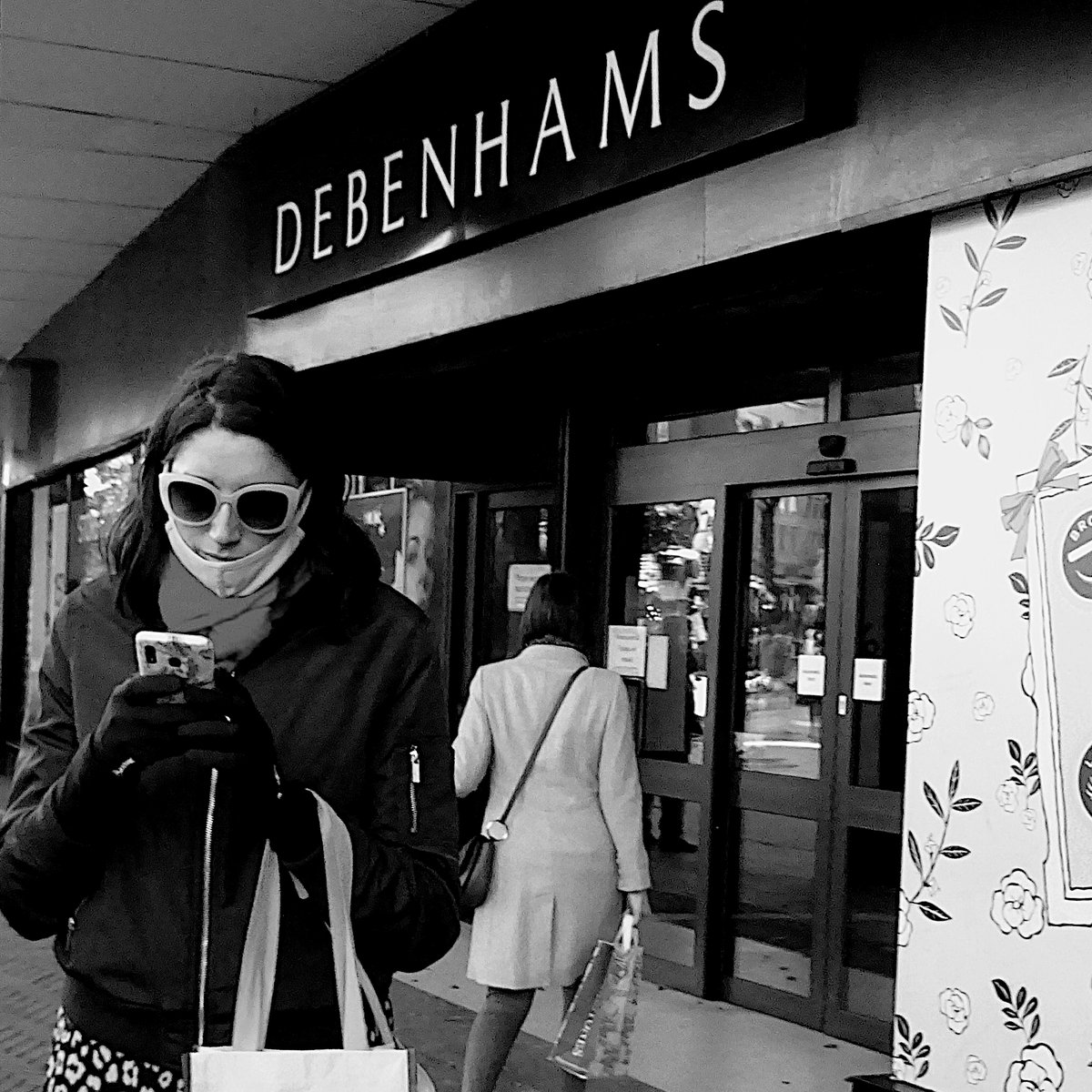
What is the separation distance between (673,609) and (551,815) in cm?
235

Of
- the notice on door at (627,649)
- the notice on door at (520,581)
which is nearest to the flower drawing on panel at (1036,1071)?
the notice on door at (627,649)

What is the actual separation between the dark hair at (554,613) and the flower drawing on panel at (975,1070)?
1783 mm

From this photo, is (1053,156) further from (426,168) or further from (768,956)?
(768,956)

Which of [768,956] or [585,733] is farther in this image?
[768,956]

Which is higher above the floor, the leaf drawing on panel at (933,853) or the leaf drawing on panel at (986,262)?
the leaf drawing on panel at (986,262)

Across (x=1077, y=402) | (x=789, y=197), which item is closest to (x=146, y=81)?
(x=789, y=197)

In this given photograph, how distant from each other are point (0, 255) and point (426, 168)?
5757mm

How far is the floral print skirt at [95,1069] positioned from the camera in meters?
1.88

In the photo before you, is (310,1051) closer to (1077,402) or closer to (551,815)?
(1077,402)

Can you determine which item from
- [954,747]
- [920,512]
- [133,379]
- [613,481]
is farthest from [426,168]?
[133,379]

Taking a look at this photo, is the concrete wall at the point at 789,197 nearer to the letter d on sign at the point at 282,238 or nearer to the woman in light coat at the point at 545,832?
the letter d on sign at the point at 282,238

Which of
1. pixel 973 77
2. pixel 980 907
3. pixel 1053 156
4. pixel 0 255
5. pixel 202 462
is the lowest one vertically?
pixel 980 907

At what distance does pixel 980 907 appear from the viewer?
12.6ft

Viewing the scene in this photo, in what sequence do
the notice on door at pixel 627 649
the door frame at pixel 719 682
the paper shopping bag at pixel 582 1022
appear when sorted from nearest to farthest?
the paper shopping bag at pixel 582 1022 < the door frame at pixel 719 682 < the notice on door at pixel 627 649
